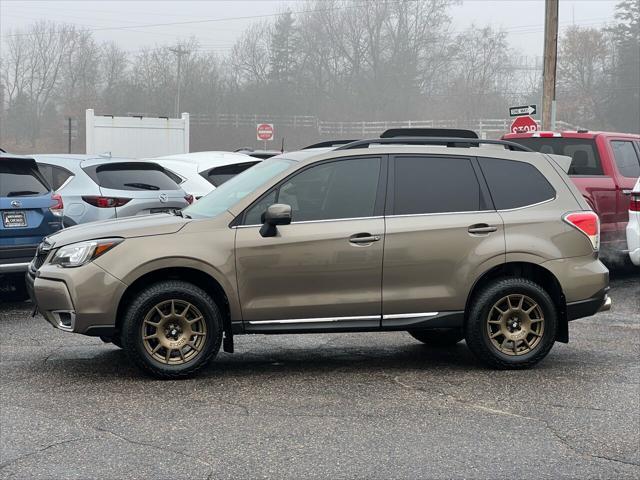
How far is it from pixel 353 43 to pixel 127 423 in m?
81.4

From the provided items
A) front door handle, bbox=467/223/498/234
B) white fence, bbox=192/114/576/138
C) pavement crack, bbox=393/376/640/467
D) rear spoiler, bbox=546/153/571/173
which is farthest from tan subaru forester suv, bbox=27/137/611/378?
white fence, bbox=192/114/576/138

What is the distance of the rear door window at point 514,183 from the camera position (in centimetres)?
704

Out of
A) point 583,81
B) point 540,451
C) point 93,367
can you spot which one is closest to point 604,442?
Result: point 540,451

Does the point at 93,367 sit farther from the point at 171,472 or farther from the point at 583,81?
the point at 583,81

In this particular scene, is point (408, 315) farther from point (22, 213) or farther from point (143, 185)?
point (143, 185)

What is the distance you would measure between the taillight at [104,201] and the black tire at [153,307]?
14.9ft

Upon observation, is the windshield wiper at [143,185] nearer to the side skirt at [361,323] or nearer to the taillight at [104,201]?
the taillight at [104,201]

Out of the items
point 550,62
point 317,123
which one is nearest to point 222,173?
point 550,62

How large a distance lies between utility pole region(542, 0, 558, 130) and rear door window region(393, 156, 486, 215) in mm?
13441

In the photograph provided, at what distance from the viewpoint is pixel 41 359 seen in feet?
23.5

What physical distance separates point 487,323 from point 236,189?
7.31ft

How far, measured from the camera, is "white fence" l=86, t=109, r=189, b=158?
1209 inches

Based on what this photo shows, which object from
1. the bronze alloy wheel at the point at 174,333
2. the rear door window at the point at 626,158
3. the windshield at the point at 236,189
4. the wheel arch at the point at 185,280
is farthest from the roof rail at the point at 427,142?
the rear door window at the point at 626,158

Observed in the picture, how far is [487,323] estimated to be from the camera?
6.80m
